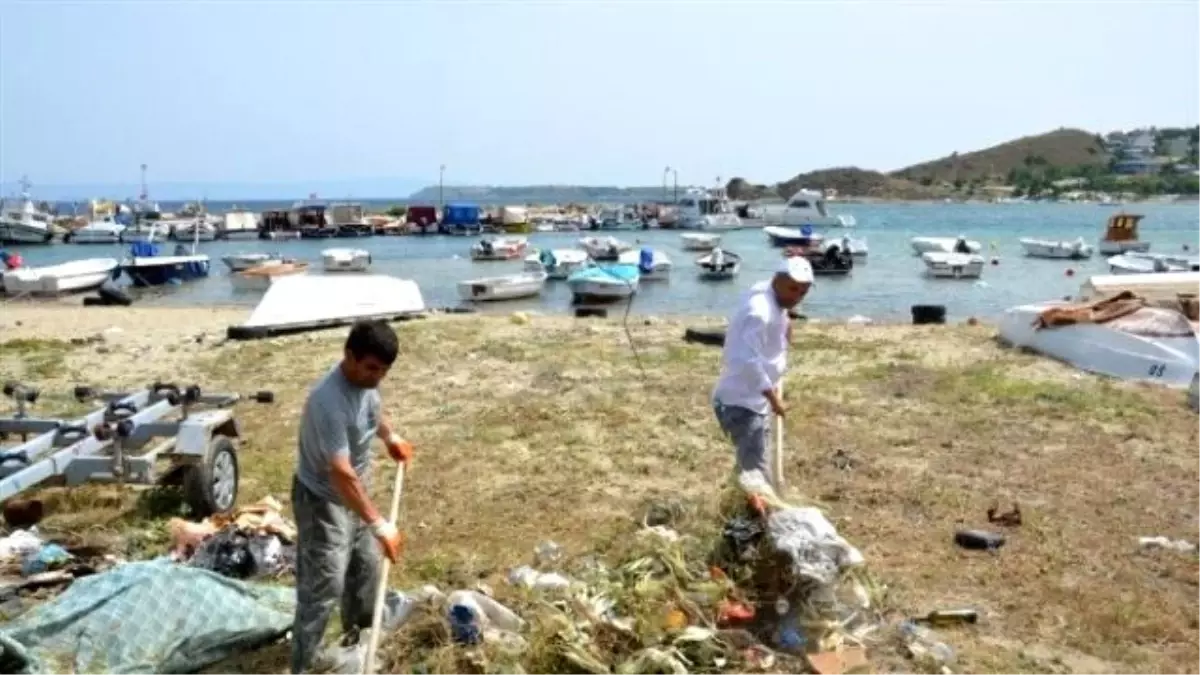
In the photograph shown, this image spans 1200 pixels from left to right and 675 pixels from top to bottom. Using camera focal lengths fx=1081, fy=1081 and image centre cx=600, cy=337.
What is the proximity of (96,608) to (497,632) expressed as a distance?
1.94m

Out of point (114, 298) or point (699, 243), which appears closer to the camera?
point (114, 298)

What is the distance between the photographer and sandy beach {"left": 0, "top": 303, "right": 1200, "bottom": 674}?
620 cm

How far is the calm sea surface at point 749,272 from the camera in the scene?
33.2 m

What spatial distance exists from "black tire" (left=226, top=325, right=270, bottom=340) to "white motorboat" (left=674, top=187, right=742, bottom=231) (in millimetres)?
59866

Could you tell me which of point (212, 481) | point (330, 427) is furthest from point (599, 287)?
point (330, 427)

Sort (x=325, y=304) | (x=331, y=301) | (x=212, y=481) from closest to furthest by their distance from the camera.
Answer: (x=212, y=481) → (x=325, y=304) → (x=331, y=301)

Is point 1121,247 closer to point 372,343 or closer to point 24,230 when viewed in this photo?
point 372,343

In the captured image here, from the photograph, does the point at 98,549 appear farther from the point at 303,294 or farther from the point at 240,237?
the point at 240,237

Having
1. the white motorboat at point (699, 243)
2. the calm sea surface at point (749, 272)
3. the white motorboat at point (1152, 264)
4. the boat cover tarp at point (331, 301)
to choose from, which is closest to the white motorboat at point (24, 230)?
the calm sea surface at point (749, 272)

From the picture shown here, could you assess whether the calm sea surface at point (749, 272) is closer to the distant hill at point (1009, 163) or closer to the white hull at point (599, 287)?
the white hull at point (599, 287)

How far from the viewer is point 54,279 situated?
1312 inches

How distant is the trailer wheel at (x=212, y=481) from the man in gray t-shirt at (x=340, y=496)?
8.47 feet

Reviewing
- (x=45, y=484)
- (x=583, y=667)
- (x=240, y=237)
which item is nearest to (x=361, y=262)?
(x=240, y=237)

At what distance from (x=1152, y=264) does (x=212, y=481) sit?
114ft
